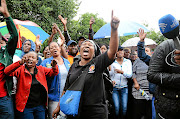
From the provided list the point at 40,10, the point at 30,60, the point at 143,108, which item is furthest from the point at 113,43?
the point at 40,10

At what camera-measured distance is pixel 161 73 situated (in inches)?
100.0

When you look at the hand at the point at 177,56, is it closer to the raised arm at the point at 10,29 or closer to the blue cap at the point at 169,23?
the blue cap at the point at 169,23

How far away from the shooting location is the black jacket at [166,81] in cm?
240

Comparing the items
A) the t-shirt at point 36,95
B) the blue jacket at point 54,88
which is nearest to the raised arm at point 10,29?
the t-shirt at point 36,95

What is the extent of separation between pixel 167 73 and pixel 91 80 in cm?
101

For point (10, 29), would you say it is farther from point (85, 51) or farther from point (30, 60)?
point (85, 51)

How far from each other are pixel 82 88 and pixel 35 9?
9278 mm

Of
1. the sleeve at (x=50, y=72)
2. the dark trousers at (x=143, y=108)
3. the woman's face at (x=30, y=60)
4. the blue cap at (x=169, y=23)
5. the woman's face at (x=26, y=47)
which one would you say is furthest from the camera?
the dark trousers at (x=143, y=108)

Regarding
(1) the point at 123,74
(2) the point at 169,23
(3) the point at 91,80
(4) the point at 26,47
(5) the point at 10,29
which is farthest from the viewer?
(1) the point at 123,74

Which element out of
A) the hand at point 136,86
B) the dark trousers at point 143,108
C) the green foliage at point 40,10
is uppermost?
the green foliage at point 40,10

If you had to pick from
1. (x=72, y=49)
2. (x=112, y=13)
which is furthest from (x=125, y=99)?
(x=112, y=13)

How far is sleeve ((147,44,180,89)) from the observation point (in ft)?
7.86

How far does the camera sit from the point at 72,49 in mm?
5648

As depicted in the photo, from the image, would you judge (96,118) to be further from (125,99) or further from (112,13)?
(125,99)
